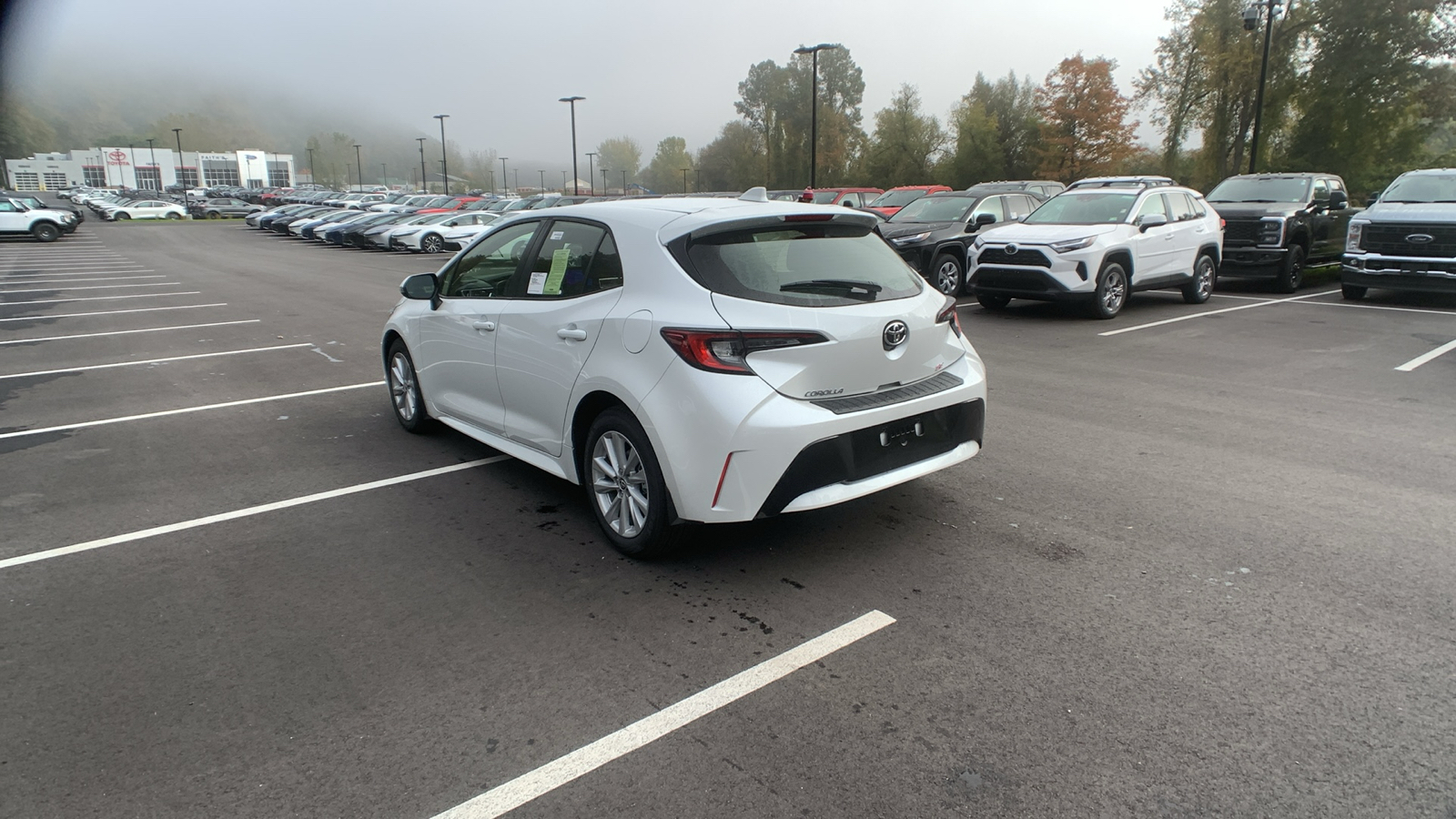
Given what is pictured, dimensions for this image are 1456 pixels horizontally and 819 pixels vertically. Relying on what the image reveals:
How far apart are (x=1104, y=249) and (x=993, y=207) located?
12.9ft

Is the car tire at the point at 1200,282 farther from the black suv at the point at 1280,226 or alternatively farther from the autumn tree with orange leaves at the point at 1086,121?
the autumn tree with orange leaves at the point at 1086,121

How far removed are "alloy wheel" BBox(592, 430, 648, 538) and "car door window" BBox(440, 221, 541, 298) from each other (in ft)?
4.66

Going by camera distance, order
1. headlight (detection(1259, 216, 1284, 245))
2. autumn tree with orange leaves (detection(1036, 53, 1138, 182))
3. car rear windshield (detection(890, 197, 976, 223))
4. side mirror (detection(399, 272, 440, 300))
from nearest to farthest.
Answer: side mirror (detection(399, 272, 440, 300)) < headlight (detection(1259, 216, 1284, 245)) < car rear windshield (detection(890, 197, 976, 223)) < autumn tree with orange leaves (detection(1036, 53, 1138, 182))

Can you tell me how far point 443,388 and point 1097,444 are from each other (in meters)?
4.50

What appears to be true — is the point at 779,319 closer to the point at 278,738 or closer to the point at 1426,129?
the point at 278,738

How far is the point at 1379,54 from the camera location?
38.2 metres

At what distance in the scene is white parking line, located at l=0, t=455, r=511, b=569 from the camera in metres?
4.46

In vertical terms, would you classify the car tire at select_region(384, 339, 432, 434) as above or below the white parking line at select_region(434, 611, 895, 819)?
above

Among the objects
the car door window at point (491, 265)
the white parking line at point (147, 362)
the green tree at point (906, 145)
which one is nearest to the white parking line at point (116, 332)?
the white parking line at point (147, 362)

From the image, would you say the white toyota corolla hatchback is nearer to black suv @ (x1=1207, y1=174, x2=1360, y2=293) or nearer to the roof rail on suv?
the roof rail on suv

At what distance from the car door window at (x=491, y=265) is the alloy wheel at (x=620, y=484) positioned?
142 centimetres

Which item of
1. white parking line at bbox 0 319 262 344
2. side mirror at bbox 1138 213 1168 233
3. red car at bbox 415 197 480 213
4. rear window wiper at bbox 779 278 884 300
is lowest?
white parking line at bbox 0 319 262 344

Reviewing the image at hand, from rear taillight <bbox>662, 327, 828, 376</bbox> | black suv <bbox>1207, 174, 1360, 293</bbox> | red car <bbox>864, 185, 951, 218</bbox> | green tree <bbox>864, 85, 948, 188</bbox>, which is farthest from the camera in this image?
green tree <bbox>864, 85, 948, 188</bbox>

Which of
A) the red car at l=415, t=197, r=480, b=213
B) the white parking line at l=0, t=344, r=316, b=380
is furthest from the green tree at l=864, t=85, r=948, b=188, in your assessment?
the white parking line at l=0, t=344, r=316, b=380
